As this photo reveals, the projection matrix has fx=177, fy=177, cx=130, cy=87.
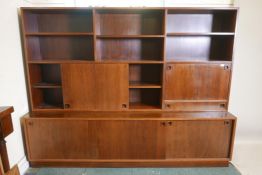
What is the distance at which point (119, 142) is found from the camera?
2115 mm

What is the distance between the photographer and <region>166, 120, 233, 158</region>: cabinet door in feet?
6.80

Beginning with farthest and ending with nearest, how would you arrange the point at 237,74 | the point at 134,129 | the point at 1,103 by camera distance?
the point at 237,74 → the point at 134,129 → the point at 1,103

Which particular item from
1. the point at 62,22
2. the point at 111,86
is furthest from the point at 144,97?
the point at 62,22

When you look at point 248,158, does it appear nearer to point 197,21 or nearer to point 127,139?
point 127,139

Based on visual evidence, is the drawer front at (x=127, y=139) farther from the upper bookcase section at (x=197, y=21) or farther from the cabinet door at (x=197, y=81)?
the upper bookcase section at (x=197, y=21)

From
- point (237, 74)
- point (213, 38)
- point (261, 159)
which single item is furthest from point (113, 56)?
point (261, 159)

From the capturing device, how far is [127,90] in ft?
7.12

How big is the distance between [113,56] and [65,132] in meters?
1.13

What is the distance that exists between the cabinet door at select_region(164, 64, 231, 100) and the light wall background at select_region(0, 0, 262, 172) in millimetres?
494

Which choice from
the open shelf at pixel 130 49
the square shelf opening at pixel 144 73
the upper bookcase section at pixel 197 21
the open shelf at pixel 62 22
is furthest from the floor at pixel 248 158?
the open shelf at pixel 62 22

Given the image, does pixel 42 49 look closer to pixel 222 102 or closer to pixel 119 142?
pixel 119 142

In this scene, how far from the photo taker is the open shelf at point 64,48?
91.7 inches

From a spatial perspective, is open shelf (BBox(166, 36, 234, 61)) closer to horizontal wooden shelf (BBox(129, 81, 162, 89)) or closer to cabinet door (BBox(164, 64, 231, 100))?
cabinet door (BBox(164, 64, 231, 100))

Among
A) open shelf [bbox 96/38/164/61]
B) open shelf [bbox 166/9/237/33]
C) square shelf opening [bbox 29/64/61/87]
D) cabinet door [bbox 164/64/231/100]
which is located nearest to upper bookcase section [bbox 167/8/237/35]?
open shelf [bbox 166/9/237/33]
